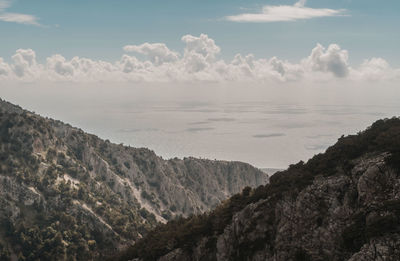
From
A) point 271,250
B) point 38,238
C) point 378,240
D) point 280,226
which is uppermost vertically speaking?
point 378,240

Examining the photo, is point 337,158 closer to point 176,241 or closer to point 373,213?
point 373,213

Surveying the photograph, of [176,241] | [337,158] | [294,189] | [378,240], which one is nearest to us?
[378,240]

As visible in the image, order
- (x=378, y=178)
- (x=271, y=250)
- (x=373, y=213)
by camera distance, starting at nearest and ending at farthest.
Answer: (x=373, y=213) < (x=378, y=178) < (x=271, y=250)

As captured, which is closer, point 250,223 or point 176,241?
point 250,223

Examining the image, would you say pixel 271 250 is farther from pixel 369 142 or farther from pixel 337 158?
pixel 369 142

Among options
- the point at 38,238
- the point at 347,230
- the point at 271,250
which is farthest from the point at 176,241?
the point at 38,238

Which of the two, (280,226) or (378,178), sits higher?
(378,178)
